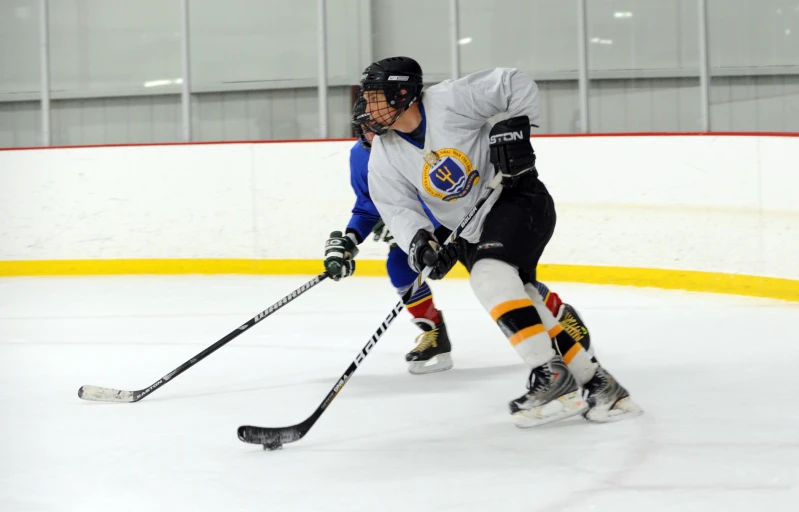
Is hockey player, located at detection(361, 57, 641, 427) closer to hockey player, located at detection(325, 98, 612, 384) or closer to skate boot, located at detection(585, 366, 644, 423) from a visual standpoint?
skate boot, located at detection(585, 366, 644, 423)

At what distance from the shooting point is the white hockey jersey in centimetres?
255

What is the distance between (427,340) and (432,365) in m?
0.09

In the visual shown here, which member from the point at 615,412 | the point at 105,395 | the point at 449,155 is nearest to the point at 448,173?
the point at 449,155

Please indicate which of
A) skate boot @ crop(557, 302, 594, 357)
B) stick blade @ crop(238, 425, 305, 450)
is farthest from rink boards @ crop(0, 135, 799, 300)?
stick blade @ crop(238, 425, 305, 450)

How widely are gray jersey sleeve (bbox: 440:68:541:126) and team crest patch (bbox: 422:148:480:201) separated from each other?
0.12 m

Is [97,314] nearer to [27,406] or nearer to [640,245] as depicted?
[27,406]

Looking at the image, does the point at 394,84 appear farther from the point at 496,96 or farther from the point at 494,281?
the point at 494,281

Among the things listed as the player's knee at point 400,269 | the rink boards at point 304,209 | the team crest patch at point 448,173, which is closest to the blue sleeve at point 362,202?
the player's knee at point 400,269

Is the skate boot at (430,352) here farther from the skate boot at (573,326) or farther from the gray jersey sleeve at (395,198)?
the gray jersey sleeve at (395,198)

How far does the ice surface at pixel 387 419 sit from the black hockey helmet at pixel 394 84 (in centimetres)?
78

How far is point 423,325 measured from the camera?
3367 millimetres

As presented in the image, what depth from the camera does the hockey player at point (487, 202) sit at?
7.87ft

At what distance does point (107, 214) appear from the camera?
6.21 metres

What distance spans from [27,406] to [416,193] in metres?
1.29
